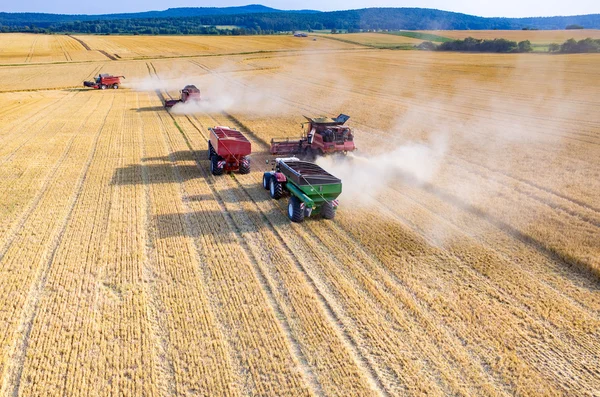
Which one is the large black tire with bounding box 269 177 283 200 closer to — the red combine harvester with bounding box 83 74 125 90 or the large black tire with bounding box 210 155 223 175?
the large black tire with bounding box 210 155 223 175

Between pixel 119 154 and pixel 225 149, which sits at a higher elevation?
pixel 225 149

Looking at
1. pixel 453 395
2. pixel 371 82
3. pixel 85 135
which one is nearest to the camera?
pixel 453 395

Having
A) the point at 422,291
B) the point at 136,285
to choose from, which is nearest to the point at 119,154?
the point at 136,285

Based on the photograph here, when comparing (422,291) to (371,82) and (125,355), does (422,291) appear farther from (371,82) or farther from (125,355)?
(371,82)

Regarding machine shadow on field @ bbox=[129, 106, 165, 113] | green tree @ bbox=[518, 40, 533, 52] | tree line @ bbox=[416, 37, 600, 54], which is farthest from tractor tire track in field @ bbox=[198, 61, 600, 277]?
green tree @ bbox=[518, 40, 533, 52]

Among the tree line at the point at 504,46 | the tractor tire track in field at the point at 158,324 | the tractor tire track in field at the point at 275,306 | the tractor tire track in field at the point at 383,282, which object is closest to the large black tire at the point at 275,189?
the tractor tire track in field at the point at 383,282
